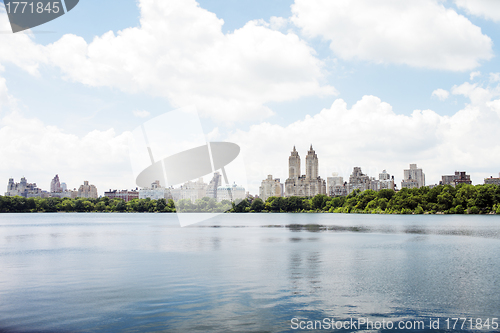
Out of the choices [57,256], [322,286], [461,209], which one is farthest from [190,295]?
[461,209]

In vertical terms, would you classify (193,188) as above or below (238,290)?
above

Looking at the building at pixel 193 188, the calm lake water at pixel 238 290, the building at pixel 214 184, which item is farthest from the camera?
the building at pixel 193 188

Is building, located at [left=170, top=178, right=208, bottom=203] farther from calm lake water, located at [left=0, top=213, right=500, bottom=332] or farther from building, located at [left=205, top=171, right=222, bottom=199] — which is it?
calm lake water, located at [left=0, top=213, right=500, bottom=332]

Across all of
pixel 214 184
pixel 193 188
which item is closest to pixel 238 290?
pixel 214 184

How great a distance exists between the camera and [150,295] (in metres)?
20.0

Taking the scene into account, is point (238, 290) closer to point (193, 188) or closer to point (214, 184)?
point (214, 184)

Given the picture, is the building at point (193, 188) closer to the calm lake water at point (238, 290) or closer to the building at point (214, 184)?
the building at point (214, 184)

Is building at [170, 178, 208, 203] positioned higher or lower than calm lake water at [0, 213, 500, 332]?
higher

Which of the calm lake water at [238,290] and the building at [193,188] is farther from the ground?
the building at [193,188]

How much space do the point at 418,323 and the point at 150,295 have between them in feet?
39.3

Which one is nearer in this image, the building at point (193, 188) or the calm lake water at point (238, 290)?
the calm lake water at point (238, 290)

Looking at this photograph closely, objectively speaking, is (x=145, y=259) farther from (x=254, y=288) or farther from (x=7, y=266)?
(x=254, y=288)

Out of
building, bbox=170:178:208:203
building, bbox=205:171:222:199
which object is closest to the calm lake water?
building, bbox=205:171:222:199

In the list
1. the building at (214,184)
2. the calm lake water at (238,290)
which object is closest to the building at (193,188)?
the building at (214,184)
